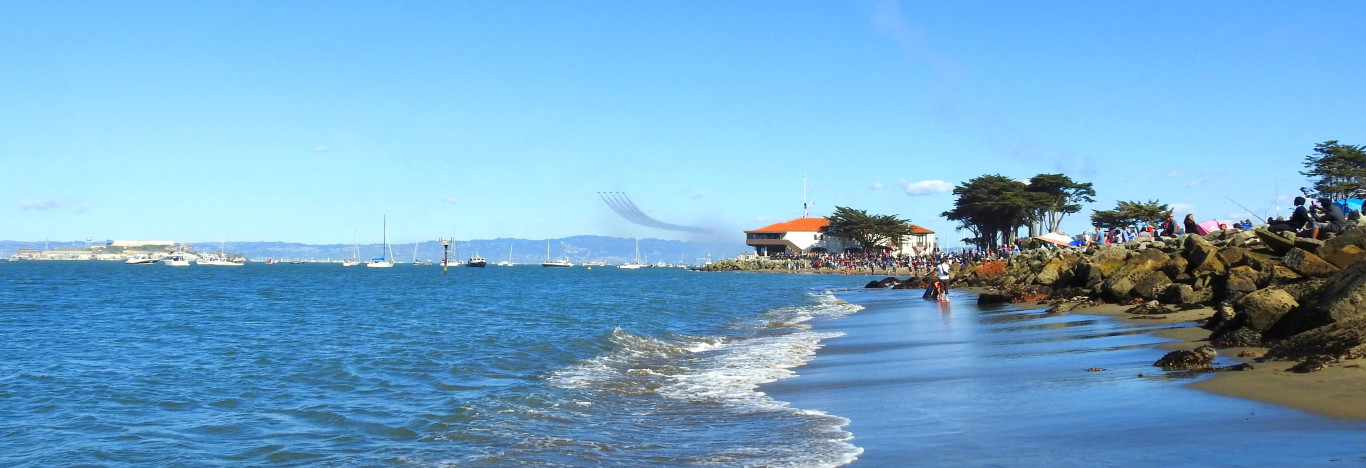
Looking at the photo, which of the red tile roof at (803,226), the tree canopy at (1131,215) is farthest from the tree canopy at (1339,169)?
the red tile roof at (803,226)

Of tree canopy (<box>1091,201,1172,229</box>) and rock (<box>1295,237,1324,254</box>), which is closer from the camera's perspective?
rock (<box>1295,237,1324,254</box>)

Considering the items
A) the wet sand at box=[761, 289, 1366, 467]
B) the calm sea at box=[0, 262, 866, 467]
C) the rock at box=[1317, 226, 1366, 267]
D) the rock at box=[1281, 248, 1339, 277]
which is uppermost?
the rock at box=[1317, 226, 1366, 267]

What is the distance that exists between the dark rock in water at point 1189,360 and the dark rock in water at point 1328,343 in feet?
1.63

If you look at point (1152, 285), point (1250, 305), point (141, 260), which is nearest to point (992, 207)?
point (1152, 285)

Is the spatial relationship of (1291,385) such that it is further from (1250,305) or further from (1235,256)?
(1235,256)

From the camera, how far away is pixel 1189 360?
31.3 ft

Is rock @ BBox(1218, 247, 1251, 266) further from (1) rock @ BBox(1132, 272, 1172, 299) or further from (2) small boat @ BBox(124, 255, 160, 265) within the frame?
(2) small boat @ BBox(124, 255, 160, 265)

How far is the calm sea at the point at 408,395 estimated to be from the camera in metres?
8.12

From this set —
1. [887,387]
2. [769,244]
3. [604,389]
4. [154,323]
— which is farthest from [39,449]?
[769,244]

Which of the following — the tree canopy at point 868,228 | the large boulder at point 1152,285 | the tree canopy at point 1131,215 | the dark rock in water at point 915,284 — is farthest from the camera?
the tree canopy at point 868,228

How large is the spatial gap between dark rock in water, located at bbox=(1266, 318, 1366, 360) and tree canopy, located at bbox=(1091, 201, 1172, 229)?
6244 cm

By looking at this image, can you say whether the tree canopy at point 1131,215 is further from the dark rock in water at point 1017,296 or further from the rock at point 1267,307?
the rock at point 1267,307

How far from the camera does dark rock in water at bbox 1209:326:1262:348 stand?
34.1 feet

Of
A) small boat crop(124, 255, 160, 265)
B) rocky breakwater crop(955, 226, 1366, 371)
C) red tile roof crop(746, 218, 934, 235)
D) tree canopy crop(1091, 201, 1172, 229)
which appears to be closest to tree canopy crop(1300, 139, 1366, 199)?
tree canopy crop(1091, 201, 1172, 229)
